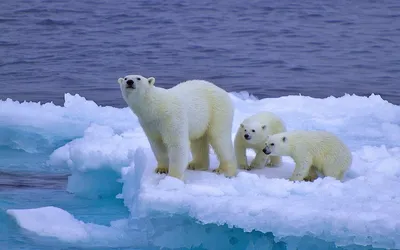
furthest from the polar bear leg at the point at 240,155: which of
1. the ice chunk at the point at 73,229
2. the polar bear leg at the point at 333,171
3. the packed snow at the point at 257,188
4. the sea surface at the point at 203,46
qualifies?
the sea surface at the point at 203,46

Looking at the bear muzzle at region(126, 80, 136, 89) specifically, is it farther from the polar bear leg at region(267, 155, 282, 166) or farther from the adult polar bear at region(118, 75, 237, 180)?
the polar bear leg at region(267, 155, 282, 166)

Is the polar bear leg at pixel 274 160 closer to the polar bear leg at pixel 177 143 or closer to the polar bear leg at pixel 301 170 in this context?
the polar bear leg at pixel 301 170

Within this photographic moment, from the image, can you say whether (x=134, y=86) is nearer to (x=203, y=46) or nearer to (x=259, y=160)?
(x=259, y=160)

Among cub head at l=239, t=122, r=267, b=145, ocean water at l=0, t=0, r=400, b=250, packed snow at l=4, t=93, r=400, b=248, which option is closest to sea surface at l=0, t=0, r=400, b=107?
ocean water at l=0, t=0, r=400, b=250

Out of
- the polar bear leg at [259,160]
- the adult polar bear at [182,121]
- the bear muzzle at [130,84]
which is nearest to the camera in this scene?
the bear muzzle at [130,84]

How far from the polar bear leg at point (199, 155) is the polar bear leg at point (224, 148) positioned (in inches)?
9.6

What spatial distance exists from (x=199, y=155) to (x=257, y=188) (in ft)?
2.76

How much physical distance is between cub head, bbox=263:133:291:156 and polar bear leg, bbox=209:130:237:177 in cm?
28

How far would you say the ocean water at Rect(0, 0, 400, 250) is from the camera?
21.5 ft

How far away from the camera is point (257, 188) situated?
273 inches

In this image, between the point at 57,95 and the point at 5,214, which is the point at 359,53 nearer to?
the point at 57,95

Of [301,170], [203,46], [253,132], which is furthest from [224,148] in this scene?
[203,46]

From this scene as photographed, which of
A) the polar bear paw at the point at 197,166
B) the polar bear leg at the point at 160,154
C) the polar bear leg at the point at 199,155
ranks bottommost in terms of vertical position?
the polar bear leg at the point at 160,154

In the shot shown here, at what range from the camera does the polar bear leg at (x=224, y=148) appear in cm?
731
